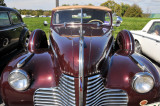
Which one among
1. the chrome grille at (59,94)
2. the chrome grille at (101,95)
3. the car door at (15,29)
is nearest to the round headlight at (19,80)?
the chrome grille at (59,94)

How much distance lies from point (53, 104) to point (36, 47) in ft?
4.90

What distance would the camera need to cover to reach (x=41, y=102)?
2.12 m

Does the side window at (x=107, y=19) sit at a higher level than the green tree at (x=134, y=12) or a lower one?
lower

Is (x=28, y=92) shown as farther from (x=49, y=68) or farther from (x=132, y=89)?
(x=132, y=89)

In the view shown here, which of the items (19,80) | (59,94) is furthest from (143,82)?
(19,80)

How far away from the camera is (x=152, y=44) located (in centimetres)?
493

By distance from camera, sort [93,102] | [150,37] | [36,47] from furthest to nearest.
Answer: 1. [150,37]
2. [36,47]
3. [93,102]

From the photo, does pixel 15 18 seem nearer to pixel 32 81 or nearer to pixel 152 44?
pixel 32 81

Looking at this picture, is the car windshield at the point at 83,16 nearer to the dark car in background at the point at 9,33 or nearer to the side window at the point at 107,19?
the side window at the point at 107,19

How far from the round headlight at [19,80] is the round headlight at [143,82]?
152 centimetres

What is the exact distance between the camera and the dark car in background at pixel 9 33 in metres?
4.37

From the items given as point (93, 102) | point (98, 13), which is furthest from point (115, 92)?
point (98, 13)

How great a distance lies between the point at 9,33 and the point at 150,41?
15.1 ft

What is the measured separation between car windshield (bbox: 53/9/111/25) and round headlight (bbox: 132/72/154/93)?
182 centimetres
